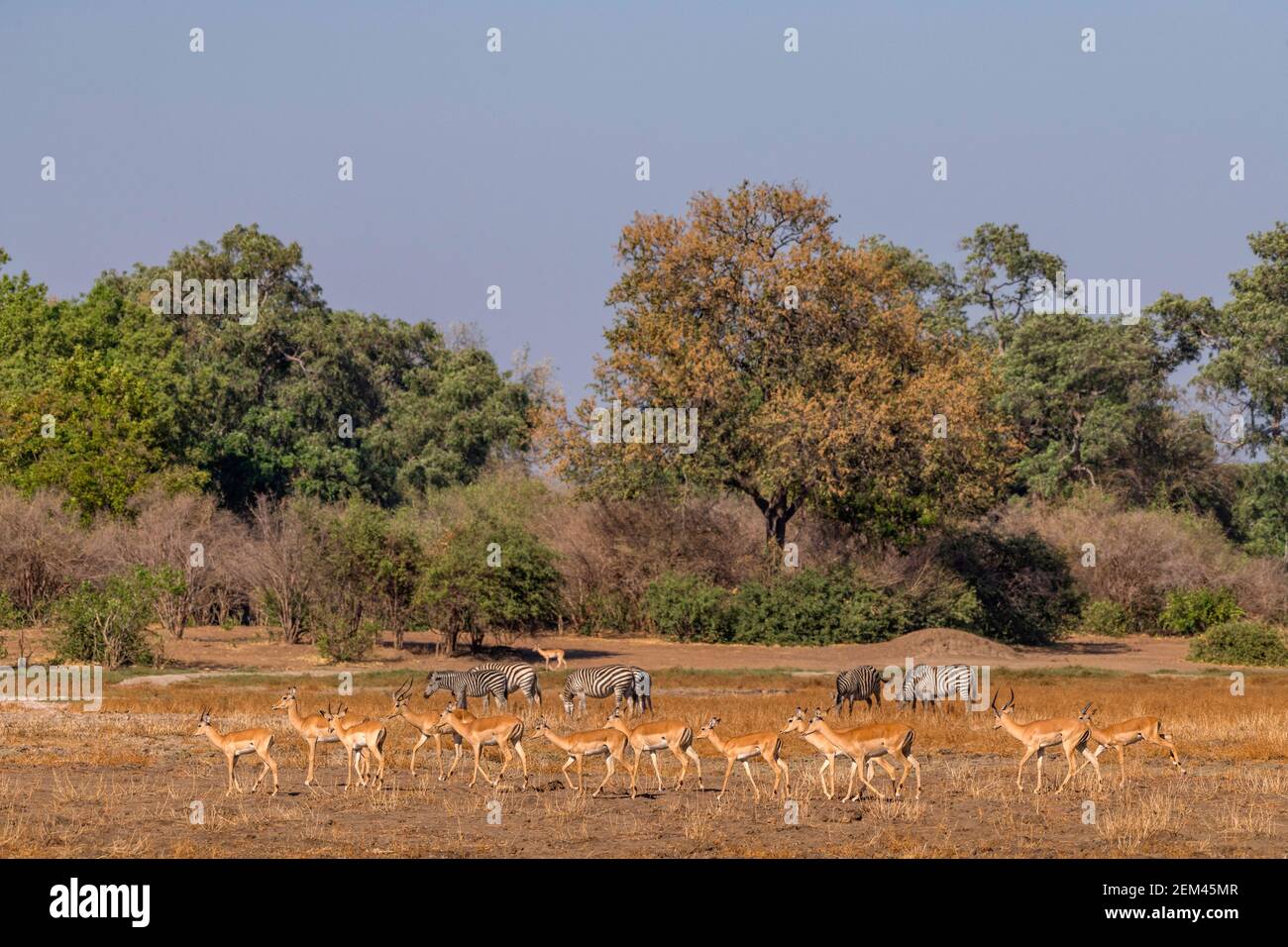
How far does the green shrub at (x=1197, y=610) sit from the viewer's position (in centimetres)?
5750

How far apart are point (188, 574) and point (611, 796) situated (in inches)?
1357

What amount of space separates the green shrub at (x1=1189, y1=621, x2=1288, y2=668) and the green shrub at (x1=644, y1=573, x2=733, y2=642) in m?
13.4

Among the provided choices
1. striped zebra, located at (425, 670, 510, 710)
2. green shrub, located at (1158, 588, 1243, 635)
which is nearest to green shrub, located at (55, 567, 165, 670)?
striped zebra, located at (425, 670, 510, 710)

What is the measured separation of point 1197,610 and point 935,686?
1192 inches

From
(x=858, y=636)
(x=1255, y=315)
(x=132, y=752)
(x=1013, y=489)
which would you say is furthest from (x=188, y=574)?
(x=1255, y=315)

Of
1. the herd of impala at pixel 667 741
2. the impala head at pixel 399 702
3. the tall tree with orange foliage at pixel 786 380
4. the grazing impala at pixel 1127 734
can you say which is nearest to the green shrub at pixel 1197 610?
the tall tree with orange foliage at pixel 786 380

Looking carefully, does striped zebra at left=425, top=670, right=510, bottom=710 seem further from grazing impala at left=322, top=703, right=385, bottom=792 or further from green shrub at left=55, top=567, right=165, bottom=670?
green shrub at left=55, top=567, right=165, bottom=670

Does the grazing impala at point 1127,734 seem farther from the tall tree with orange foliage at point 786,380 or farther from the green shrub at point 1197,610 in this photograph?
the green shrub at point 1197,610

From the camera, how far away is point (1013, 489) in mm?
75562

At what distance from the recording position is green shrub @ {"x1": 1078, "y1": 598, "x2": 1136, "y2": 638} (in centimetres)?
5969

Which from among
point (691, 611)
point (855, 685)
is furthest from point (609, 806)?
point (691, 611)

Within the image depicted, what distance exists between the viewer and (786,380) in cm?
5462

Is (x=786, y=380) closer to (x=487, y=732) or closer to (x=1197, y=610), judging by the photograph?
(x=1197, y=610)
